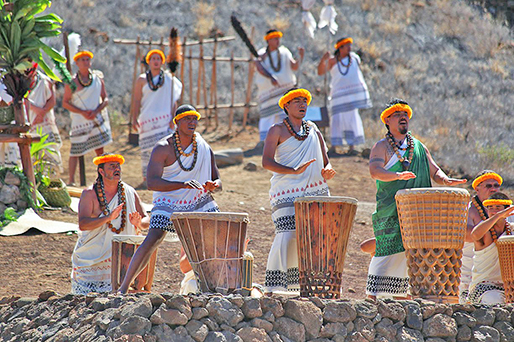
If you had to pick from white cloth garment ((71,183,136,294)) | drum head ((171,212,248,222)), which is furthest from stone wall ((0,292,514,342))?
white cloth garment ((71,183,136,294))

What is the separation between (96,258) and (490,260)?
3.42 meters

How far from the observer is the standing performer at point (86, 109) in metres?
12.5

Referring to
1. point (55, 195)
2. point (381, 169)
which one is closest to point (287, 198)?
point (381, 169)

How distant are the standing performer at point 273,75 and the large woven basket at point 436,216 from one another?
8.85 metres

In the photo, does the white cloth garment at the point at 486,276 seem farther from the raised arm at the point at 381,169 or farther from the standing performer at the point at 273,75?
the standing performer at the point at 273,75

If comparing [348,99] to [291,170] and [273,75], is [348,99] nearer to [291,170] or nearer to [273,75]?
[273,75]

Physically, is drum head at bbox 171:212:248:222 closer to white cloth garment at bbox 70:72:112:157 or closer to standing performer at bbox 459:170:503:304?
standing performer at bbox 459:170:503:304

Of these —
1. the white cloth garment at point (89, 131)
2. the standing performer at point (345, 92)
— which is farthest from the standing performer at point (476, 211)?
the standing performer at point (345, 92)

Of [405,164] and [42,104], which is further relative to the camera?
[42,104]

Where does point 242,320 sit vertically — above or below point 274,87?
below

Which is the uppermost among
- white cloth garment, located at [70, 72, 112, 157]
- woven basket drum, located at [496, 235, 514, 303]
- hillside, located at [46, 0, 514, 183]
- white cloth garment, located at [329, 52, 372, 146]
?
hillside, located at [46, 0, 514, 183]

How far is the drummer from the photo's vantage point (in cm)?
686

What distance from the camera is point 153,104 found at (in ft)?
40.9

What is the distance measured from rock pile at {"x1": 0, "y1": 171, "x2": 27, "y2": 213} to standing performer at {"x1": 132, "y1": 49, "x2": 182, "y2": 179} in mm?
2706
